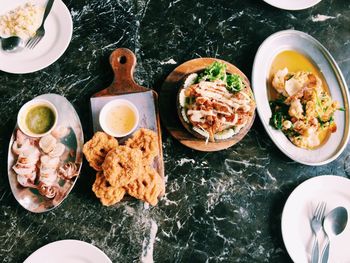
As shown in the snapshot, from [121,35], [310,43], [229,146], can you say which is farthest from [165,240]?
[310,43]

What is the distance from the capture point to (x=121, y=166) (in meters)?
2.67

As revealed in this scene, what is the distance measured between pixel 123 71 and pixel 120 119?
374 millimetres

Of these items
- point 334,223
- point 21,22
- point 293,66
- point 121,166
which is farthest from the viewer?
point 293,66

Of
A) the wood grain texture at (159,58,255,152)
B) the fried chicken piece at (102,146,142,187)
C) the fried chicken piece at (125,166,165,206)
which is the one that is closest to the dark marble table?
the wood grain texture at (159,58,255,152)

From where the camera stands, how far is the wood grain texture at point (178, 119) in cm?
295

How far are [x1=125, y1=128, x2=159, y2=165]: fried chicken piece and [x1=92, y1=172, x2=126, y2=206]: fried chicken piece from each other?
0.88 feet

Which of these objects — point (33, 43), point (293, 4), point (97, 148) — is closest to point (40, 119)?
point (97, 148)

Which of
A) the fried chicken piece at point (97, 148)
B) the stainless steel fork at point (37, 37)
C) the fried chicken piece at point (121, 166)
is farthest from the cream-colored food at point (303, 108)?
the stainless steel fork at point (37, 37)

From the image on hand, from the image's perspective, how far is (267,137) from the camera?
311 cm

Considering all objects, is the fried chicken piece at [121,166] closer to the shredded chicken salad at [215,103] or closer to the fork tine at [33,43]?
the shredded chicken salad at [215,103]

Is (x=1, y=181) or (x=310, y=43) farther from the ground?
(x=310, y=43)

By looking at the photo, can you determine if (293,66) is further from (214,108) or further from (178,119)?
(178,119)

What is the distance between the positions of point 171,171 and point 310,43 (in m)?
1.55

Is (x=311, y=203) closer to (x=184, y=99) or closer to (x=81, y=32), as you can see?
(x=184, y=99)
